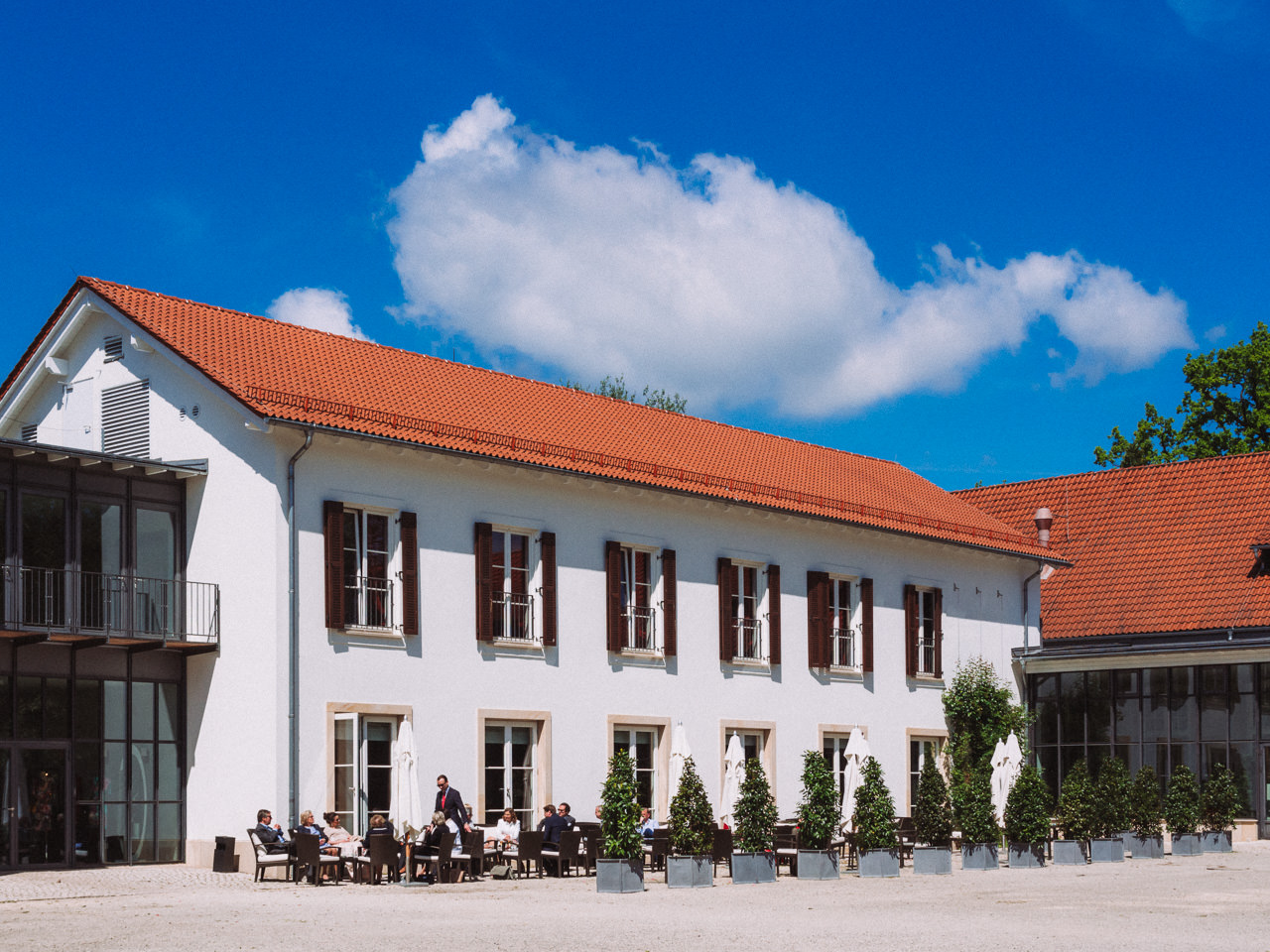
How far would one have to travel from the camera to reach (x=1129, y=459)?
161 ft

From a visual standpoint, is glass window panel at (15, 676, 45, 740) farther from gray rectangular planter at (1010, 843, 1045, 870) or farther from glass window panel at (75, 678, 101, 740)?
gray rectangular planter at (1010, 843, 1045, 870)

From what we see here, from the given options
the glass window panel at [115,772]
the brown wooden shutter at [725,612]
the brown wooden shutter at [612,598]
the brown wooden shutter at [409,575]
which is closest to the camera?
the glass window panel at [115,772]

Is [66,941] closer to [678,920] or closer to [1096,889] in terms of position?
[678,920]

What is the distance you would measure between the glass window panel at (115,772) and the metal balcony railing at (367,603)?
3486mm

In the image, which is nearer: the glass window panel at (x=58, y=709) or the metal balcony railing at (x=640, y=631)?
the glass window panel at (x=58, y=709)

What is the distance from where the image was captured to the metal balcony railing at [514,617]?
26109 mm

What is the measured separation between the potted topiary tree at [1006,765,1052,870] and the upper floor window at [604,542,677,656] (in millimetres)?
6369

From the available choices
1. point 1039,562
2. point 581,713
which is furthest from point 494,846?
point 1039,562

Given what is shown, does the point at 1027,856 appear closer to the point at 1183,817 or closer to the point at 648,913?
the point at 1183,817

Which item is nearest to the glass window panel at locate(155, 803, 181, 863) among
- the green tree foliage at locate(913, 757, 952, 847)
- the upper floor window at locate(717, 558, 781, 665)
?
the upper floor window at locate(717, 558, 781, 665)

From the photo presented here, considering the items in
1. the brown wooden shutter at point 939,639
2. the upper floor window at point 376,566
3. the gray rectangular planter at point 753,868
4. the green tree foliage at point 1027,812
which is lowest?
the gray rectangular planter at point 753,868

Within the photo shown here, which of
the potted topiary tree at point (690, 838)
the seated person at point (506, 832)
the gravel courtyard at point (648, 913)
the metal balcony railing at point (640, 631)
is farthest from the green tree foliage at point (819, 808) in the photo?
the metal balcony railing at point (640, 631)

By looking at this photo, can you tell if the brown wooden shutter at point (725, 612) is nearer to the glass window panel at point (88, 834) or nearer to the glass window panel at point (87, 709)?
the glass window panel at point (87, 709)

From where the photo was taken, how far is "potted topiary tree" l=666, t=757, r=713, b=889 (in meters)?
20.9
